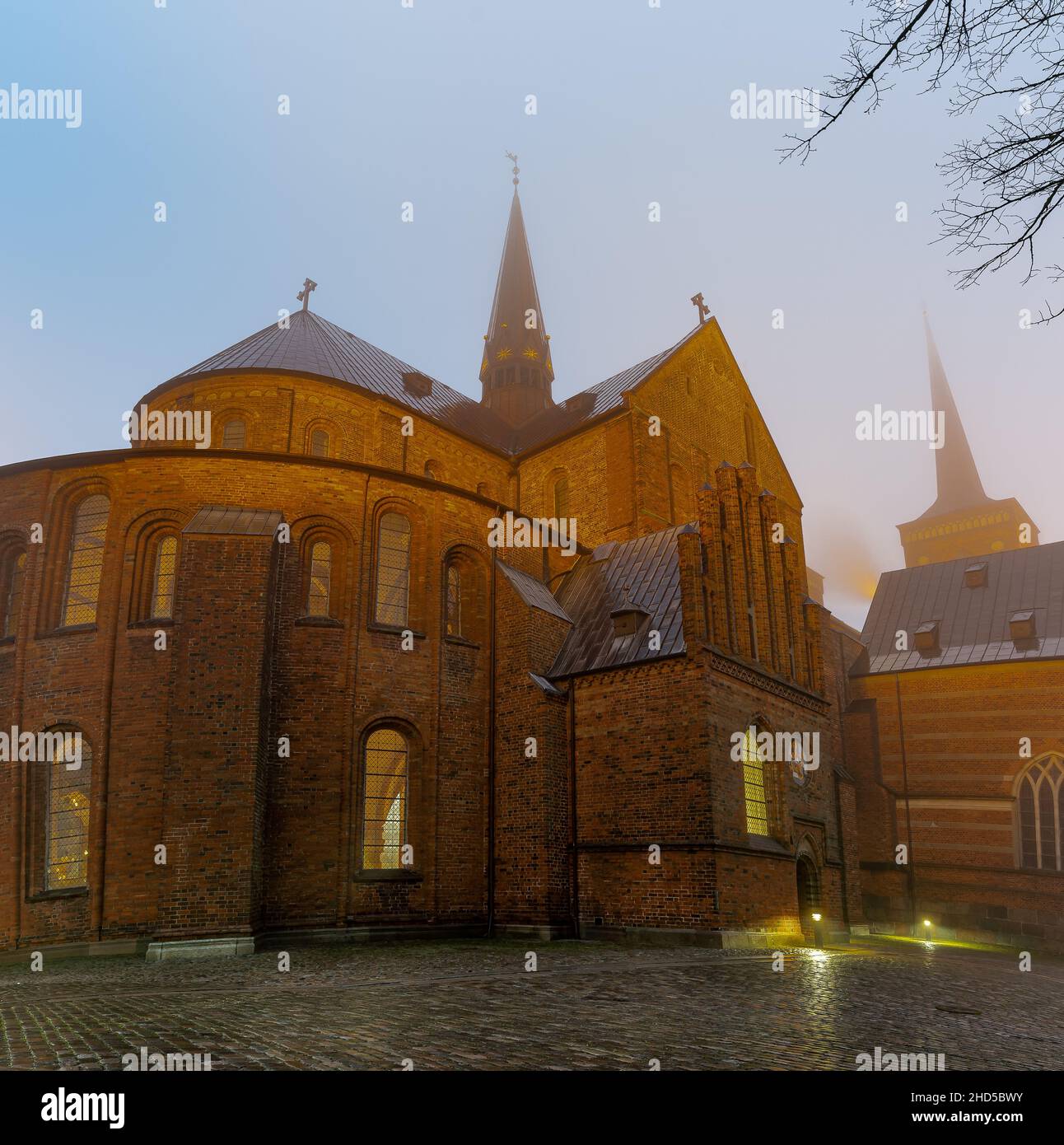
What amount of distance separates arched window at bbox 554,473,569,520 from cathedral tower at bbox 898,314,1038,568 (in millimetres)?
36254

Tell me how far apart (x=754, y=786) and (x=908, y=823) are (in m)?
11.9

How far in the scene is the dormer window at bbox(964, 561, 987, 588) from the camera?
30.8 metres

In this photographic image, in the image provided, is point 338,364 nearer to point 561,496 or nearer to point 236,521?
point 561,496

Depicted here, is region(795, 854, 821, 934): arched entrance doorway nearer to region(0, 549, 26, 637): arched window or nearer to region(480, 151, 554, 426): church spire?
region(0, 549, 26, 637): arched window

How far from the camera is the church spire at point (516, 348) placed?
34500 mm

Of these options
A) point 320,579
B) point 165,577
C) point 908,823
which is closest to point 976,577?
point 908,823

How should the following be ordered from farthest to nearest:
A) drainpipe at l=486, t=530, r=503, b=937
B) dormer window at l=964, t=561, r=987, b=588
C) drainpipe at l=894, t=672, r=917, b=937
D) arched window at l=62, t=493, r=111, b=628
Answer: dormer window at l=964, t=561, r=987, b=588
drainpipe at l=894, t=672, r=917, b=937
drainpipe at l=486, t=530, r=503, b=937
arched window at l=62, t=493, r=111, b=628

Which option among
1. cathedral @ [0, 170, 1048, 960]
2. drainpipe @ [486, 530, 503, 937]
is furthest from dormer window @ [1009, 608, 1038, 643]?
drainpipe @ [486, 530, 503, 937]

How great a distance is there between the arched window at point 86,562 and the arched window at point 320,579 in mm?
3879

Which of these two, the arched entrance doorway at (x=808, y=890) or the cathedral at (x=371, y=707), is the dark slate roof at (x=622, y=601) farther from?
the arched entrance doorway at (x=808, y=890)

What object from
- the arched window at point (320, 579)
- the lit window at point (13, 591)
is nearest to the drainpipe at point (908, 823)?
the arched window at point (320, 579)

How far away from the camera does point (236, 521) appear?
53.9 ft

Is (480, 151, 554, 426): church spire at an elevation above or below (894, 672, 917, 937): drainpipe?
above
